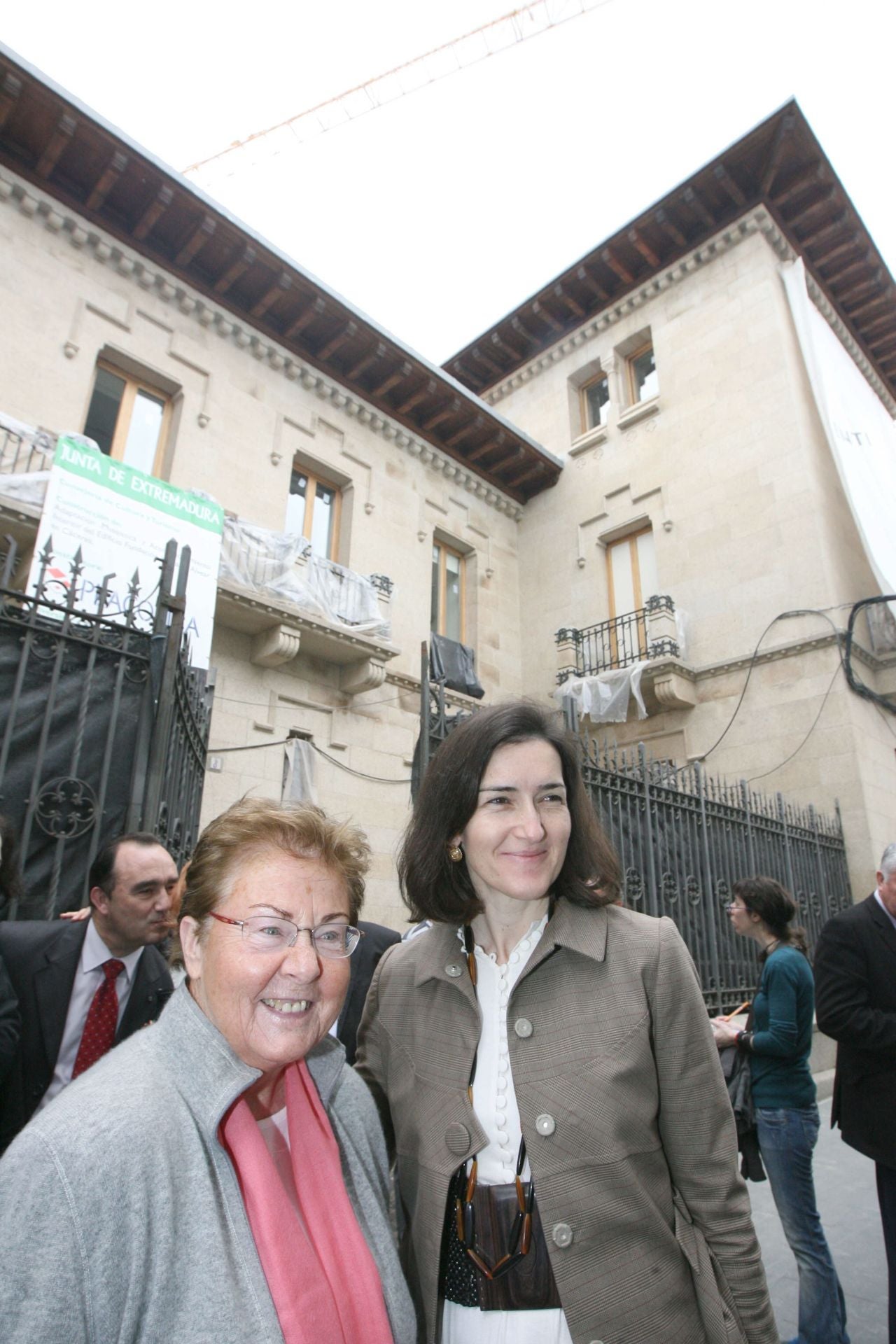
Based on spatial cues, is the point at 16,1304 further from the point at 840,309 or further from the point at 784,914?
the point at 840,309

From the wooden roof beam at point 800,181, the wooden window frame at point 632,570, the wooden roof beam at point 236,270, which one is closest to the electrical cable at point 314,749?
the wooden window frame at point 632,570

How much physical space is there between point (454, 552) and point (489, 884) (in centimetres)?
1421

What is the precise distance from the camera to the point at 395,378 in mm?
13773

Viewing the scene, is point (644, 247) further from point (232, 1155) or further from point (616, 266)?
point (232, 1155)

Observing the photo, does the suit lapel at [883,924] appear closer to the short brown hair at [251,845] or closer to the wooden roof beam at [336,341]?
the short brown hair at [251,845]

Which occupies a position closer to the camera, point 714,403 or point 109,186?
point 109,186

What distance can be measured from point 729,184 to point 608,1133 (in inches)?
661

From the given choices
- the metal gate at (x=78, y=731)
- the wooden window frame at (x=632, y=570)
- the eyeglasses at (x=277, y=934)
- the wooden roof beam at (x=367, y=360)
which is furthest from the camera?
the wooden window frame at (x=632, y=570)

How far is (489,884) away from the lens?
1823mm

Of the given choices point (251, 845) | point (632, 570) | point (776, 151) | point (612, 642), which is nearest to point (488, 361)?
point (632, 570)

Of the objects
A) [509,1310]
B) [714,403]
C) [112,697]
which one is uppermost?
[714,403]

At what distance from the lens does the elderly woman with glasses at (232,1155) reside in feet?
3.20

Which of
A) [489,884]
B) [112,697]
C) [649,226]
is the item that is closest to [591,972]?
[489,884]

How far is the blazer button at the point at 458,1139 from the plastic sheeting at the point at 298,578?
9.04m
